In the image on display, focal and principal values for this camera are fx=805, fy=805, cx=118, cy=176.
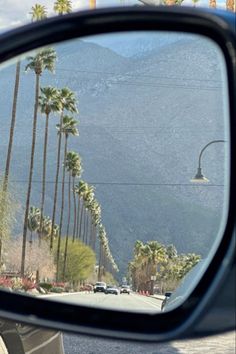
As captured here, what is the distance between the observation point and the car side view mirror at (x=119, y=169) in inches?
66.4

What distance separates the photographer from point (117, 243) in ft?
6.93

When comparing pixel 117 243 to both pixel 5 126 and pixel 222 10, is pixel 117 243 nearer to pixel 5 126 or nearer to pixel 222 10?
pixel 5 126

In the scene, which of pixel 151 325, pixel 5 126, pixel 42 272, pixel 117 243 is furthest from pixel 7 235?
pixel 151 325

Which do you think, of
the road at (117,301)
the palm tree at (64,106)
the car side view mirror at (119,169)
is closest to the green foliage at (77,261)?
the car side view mirror at (119,169)

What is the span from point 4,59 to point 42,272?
0.75 meters

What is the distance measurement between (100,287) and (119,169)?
330 mm

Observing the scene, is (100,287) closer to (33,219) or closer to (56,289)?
(56,289)

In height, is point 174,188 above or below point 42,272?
above

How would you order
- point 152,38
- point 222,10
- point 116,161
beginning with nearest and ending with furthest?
point 222,10, point 152,38, point 116,161

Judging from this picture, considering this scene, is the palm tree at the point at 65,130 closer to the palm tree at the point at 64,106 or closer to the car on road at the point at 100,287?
the palm tree at the point at 64,106

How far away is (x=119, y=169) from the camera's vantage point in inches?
86.6

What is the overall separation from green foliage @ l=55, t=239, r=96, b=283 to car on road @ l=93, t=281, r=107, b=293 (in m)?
0.11

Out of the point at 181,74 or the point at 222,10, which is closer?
the point at 222,10

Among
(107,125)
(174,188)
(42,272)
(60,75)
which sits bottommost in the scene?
(42,272)
